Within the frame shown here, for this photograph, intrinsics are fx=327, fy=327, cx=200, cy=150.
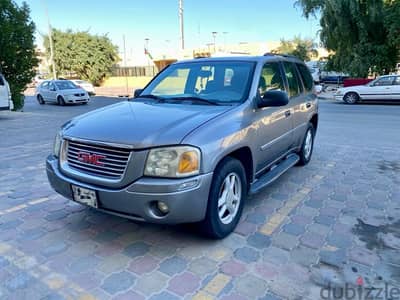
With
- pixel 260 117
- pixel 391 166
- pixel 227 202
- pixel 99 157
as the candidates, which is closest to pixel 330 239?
pixel 227 202

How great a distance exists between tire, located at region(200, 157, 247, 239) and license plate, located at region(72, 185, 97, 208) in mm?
952

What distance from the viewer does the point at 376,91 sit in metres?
15.6

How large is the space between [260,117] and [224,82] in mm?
584

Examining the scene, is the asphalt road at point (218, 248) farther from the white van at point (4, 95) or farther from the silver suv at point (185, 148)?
the white van at point (4, 95)

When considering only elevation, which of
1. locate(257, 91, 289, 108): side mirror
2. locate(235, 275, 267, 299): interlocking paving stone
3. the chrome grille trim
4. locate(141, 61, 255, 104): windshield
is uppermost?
locate(141, 61, 255, 104): windshield

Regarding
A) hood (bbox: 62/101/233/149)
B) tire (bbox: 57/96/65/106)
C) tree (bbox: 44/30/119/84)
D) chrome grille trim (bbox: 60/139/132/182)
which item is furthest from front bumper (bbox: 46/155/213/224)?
tree (bbox: 44/30/119/84)

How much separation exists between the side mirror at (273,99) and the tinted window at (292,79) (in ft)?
3.71

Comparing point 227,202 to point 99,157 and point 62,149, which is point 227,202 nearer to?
point 99,157

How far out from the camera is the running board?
357cm

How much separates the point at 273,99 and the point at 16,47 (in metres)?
12.7

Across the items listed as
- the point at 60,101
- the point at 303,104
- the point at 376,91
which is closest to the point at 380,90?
the point at 376,91

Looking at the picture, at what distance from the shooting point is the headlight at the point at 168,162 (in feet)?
8.37

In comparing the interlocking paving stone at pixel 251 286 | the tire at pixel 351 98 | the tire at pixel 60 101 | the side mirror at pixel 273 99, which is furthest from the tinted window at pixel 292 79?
the tire at pixel 60 101

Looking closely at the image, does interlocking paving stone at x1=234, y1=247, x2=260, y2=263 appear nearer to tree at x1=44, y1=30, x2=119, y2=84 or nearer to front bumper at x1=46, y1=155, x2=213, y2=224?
front bumper at x1=46, y1=155, x2=213, y2=224
